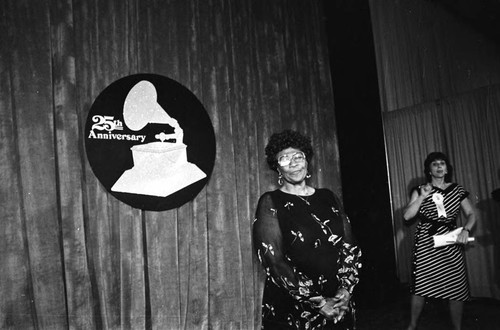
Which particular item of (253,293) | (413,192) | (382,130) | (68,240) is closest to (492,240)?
(382,130)

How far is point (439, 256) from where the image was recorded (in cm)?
360

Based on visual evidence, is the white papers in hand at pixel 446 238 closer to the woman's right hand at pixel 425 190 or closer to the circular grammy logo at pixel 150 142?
the woman's right hand at pixel 425 190

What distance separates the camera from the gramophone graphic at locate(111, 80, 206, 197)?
3.86 metres

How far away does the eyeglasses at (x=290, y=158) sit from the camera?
2346 mm

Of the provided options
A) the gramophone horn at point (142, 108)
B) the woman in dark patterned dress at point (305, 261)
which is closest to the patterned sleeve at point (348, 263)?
the woman in dark patterned dress at point (305, 261)

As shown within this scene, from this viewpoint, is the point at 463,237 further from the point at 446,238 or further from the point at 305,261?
the point at 305,261

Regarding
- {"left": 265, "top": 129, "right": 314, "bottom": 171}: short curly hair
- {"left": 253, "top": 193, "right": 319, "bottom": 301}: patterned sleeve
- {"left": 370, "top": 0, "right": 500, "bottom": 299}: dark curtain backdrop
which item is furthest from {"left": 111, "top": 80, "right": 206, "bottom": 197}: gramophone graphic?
{"left": 370, "top": 0, "right": 500, "bottom": 299}: dark curtain backdrop

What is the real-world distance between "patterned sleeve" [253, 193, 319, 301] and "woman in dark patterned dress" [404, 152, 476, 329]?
6.20ft

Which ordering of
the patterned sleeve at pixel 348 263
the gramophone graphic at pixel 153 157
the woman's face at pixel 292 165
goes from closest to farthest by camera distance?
the patterned sleeve at pixel 348 263, the woman's face at pixel 292 165, the gramophone graphic at pixel 153 157

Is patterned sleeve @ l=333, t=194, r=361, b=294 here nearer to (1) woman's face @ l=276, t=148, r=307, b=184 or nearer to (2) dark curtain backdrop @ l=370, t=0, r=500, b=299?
(1) woman's face @ l=276, t=148, r=307, b=184

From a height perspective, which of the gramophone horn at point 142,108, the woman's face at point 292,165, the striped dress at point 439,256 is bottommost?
the striped dress at point 439,256

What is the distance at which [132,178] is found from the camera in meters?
3.84

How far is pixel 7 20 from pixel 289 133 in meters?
2.36

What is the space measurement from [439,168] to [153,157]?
2.19 meters
